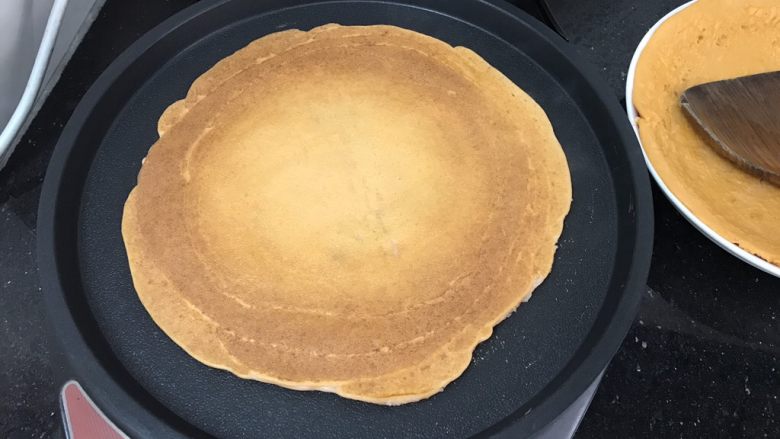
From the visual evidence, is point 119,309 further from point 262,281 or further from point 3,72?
point 3,72

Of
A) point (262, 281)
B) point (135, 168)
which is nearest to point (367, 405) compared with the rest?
point (262, 281)

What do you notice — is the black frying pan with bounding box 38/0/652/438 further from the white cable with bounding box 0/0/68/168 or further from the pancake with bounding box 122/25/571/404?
the white cable with bounding box 0/0/68/168

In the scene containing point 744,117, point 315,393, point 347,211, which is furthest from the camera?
point 744,117

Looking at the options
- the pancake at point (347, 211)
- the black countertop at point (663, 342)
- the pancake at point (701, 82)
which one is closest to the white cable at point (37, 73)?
the black countertop at point (663, 342)

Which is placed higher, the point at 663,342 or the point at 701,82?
the point at 701,82

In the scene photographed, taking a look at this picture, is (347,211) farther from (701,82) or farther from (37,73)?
(701,82)

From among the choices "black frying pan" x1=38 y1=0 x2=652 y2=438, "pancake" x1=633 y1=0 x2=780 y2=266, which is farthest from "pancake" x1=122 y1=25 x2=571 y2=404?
"pancake" x1=633 y1=0 x2=780 y2=266

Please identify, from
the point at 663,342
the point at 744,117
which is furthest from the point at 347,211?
the point at 744,117

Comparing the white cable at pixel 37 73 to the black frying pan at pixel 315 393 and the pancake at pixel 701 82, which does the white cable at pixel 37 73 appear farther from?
the pancake at pixel 701 82
